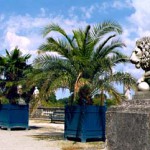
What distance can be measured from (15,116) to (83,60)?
6907 millimetres

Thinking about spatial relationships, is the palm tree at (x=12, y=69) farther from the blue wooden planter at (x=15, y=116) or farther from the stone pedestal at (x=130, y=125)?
the stone pedestal at (x=130, y=125)

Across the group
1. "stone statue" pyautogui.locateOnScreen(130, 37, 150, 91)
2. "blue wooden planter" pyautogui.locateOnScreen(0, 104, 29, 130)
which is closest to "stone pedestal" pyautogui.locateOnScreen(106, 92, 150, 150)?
"stone statue" pyautogui.locateOnScreen(130, 37, 150, 91)

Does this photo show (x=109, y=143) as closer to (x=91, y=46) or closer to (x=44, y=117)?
(x=91, y=46)

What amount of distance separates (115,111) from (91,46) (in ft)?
30.1

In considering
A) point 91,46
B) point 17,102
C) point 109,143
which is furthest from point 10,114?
point 109,143

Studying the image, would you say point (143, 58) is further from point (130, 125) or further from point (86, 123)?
point (86, 123)

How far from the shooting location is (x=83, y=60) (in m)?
14.2

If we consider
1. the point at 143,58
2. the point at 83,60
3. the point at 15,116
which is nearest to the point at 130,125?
the point at 143,58

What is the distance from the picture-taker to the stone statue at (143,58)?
19.1ft

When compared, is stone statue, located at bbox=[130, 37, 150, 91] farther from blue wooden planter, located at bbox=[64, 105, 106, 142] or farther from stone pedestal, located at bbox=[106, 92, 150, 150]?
blue wooden planter, located at bbox=[64, 105, 106, 142]

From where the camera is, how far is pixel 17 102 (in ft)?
66.0

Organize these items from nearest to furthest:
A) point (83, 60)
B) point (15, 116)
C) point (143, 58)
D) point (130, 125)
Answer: point (130, 125) < point (143, 58) < point (83, 60) < point (15, 116)

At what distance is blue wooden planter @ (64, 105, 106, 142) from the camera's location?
14328 millimetres

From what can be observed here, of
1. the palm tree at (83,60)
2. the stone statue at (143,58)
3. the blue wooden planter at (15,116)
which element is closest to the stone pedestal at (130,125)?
the stone statue at (143,58)
